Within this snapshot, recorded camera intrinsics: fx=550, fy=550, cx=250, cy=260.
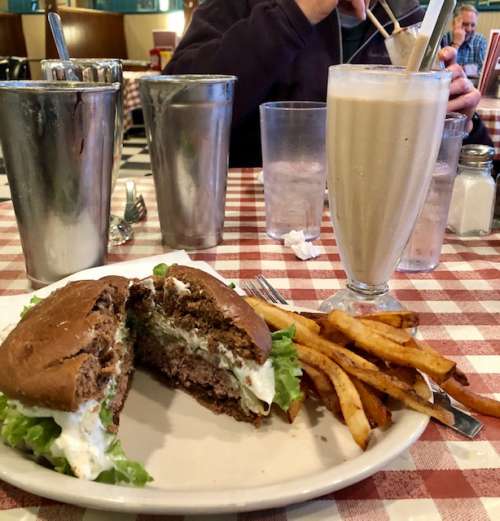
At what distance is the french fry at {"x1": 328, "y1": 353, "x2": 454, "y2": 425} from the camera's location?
818 millimetres

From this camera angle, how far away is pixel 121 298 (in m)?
1.00

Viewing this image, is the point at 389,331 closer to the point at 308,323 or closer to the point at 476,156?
the point at 308,323

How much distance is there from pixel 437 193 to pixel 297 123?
17.3 inches

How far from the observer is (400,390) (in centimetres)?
83

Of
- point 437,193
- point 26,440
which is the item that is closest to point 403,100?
point 437,193

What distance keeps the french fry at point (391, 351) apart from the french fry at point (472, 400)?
2.3 inches

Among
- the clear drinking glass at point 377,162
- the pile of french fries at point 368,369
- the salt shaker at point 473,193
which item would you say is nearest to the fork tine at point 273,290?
the clear drinking glass at point 377,162

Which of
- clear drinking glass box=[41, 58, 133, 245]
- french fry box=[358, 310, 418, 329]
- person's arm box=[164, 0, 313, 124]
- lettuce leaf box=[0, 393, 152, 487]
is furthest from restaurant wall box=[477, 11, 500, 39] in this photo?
lettuce leaf box=[0, 393, 152, 487]

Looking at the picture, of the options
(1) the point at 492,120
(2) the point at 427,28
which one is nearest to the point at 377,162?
(2) the point at 427,28

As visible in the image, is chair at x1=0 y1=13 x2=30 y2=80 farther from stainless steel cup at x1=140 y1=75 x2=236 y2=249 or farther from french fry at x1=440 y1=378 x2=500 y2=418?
french fry at x1=440 y1=378 x2=500 y2=418

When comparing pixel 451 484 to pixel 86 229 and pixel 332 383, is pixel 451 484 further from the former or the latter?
Answer: pixel 86 229

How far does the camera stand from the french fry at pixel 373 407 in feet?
2.76

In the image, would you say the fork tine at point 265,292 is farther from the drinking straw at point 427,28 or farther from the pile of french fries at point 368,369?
the drinking straw at point 427,28

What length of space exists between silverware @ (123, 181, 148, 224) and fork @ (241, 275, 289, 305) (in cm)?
64
